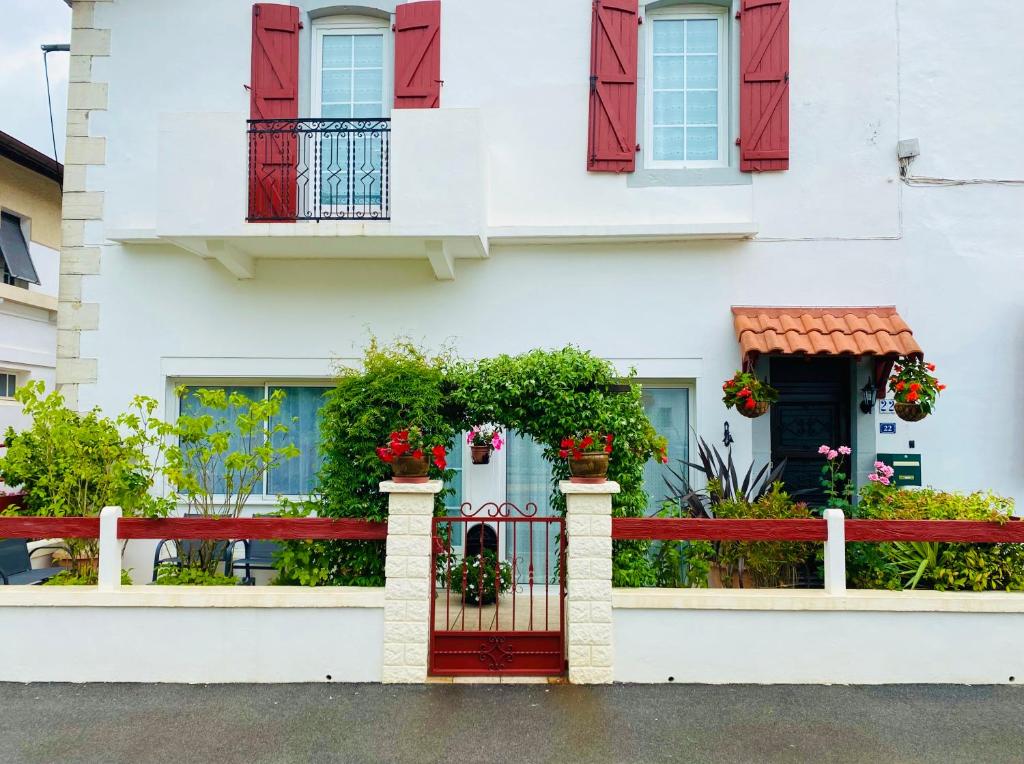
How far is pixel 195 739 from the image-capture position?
13.9 ft

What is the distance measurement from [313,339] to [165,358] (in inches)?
60.1

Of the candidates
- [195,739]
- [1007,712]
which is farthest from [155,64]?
[1007,712]

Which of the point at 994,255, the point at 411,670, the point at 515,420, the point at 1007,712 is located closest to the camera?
the point at 1007,712

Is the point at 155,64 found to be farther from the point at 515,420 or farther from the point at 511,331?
the point at 515,420

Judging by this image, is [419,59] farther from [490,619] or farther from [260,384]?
[490,619]

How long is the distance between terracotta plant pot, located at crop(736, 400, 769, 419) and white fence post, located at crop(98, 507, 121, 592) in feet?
16.7

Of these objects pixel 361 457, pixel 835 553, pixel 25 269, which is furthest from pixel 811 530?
pixel 25 269

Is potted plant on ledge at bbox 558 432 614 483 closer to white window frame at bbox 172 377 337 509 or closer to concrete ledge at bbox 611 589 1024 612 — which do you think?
concrete ledge at bbox 611 589 1024 612

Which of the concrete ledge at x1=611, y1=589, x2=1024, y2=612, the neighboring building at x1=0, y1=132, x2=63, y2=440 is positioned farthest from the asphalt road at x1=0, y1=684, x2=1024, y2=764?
the neighboring building at x1=0, y1=132, x2=63, y2=440

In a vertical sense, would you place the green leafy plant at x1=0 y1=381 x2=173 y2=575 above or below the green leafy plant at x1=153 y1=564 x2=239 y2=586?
above

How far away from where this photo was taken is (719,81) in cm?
742

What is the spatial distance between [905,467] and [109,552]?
22.5ft

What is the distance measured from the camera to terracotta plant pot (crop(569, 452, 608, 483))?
194 inches

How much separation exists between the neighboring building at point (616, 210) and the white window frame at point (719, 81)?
0.09 feet
